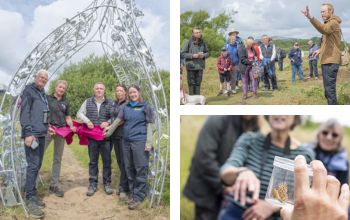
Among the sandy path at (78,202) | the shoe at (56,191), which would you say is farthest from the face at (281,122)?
the shoe at (56,191)

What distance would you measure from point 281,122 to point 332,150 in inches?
16.7

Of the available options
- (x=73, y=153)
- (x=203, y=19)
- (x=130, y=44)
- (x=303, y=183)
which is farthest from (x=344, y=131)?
(x=73, y=153)

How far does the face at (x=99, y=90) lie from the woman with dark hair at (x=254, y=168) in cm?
112

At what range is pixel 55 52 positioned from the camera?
12.8ft

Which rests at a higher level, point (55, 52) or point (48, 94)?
point (55, 52)

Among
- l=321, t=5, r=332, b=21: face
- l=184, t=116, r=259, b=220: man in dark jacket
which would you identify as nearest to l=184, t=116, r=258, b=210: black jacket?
l=184, t=116, r=259, b=220: man in dark jacket

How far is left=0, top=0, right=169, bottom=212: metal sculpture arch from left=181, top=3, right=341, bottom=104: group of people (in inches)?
12.2

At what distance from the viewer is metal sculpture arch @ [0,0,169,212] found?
3818mm

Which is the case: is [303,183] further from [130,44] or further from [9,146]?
[9,146]

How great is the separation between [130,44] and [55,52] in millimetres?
587

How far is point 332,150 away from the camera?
3.72 m

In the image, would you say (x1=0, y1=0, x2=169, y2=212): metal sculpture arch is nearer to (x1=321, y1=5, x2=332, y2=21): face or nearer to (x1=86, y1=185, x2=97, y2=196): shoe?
(x1=86, y1=185, x2=97, y2=196): shoe

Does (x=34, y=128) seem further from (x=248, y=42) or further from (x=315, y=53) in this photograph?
(x=315, y=53)

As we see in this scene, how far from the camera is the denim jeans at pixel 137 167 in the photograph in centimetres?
395
